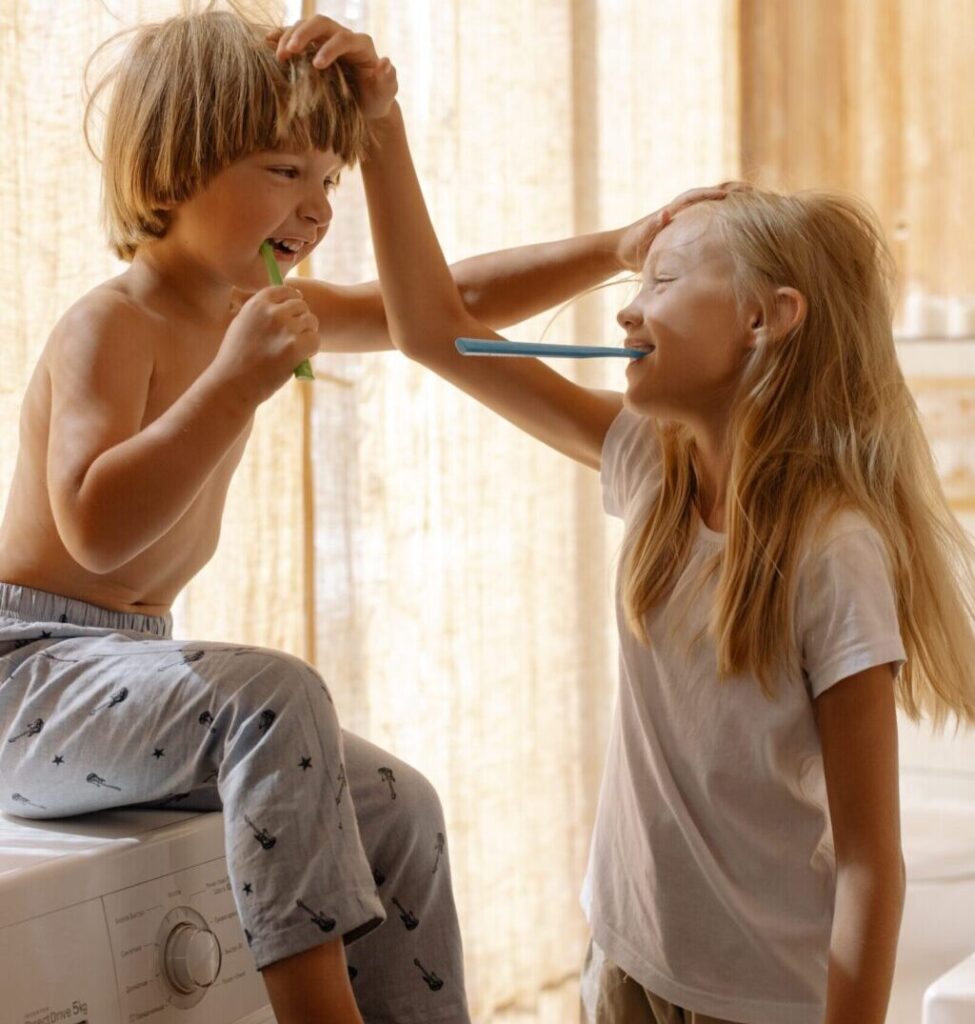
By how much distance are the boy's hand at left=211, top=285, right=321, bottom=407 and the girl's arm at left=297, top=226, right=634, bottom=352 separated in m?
0.26

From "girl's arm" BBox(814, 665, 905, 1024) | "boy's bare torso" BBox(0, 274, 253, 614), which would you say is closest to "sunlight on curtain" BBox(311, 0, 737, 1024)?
"boy's bare torso" BBox(0, 274, 253, 614)

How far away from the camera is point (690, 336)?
0.92 meters

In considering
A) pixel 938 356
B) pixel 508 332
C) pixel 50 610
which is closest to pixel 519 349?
pixel 50 610

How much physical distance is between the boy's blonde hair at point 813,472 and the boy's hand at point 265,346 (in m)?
0.30

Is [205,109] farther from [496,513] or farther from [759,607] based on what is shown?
[496,513]

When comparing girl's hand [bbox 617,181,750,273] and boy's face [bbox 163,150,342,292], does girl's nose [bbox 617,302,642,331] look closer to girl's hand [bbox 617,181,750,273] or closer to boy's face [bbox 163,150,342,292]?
girl's hand [bbox 617,181,750,273]

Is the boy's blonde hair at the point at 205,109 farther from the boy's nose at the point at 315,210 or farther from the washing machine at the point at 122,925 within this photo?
the washing machine at the point at 122,925

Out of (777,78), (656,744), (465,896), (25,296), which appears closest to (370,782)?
(656,744)

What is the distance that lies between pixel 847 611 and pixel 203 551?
439 mm

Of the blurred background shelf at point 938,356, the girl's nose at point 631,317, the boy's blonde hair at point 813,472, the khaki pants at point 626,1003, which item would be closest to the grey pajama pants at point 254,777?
the khaki pants at point 626,1003

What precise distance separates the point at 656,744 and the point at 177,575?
0.34 meters

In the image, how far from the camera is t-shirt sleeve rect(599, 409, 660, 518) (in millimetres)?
1017

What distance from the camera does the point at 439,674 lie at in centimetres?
166

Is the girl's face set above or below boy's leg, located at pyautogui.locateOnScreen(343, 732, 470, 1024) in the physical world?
above
